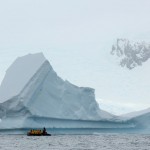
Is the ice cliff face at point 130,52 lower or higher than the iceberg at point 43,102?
higher

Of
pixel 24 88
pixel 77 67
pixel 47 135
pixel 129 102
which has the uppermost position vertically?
pixel 77 67

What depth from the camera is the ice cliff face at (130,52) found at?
84906mm

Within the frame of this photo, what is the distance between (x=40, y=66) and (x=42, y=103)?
8.58ft

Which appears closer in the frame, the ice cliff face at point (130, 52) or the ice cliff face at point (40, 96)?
the ice cliff face at point (40, 96)

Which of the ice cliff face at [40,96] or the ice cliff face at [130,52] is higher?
the ice cliff face at [130,52]

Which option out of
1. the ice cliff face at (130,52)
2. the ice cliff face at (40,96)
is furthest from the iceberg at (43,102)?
the ice cliff face at (130,52)

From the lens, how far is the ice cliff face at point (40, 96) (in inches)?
1603

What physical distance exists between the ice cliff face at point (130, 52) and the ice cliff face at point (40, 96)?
4095cm

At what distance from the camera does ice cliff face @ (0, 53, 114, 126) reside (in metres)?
40.7

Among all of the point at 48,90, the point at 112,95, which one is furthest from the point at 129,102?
the point at 48,90

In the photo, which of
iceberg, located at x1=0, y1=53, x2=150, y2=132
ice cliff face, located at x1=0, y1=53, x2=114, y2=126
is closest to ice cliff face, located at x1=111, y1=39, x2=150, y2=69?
iceberg, located at x1=0, y1=53, x2=150, y2=132

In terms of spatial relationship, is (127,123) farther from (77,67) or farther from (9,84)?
(77,67)

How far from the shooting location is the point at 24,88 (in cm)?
4097

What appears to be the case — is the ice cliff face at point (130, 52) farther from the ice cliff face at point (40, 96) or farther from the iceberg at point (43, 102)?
the ice cliff face at point (40, 96)
